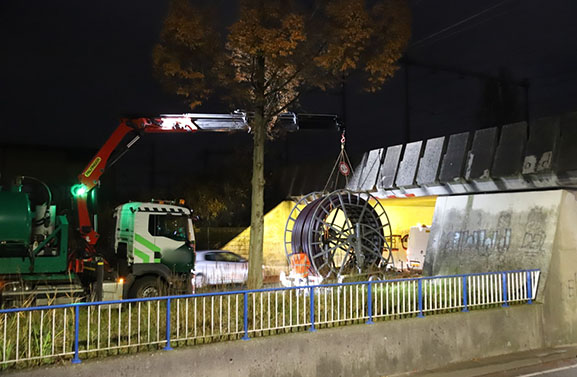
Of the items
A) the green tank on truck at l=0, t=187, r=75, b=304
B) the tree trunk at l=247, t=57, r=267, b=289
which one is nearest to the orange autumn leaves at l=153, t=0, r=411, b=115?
the tree trunk at l=247, t=57, r=267, b=289

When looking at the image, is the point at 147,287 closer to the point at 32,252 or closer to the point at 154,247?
the point at 154,247

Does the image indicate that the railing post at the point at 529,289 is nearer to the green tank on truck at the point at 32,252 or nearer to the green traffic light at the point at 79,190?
the green tank on truck at the point at 32,252

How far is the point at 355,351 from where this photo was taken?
863 cm

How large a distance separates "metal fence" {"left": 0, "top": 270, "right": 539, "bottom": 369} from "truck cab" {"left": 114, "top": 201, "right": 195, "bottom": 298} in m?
4.13

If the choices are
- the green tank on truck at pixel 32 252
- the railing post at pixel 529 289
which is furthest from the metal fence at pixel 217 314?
the green tank on truck at pixel 32 252

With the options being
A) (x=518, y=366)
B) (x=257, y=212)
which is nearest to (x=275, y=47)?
(x=257, y=212)

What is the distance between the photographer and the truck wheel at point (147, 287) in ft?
41.4

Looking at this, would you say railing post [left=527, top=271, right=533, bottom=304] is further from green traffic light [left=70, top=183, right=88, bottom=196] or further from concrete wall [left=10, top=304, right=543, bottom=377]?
green traffic light [left=70, top=183, right=88, bottom=196]

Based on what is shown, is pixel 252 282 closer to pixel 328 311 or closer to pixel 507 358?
pixel 328 311

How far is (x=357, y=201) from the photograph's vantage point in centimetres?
1697

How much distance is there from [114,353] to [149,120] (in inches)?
351

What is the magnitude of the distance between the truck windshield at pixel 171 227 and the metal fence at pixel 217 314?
466cm

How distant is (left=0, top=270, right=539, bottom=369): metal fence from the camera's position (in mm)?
6887

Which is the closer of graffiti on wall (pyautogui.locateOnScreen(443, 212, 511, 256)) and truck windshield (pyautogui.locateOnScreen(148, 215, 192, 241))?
truck windshield (pyautogui.locateOnScreen(148, 215, 192, 241))
